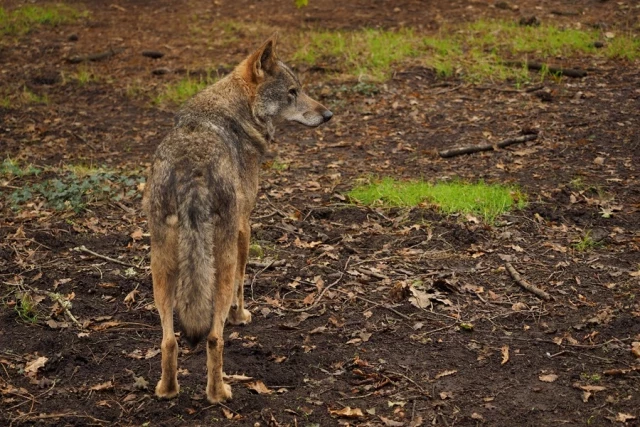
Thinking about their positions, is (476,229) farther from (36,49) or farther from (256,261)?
(36,49)

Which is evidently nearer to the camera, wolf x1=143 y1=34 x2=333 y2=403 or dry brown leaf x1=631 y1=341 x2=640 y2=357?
wolf x1=143 y1=34 x2=333 y2=403

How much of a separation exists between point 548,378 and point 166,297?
103 inches

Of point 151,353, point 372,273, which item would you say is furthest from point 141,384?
point 372,273

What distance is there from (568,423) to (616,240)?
9.82 ft

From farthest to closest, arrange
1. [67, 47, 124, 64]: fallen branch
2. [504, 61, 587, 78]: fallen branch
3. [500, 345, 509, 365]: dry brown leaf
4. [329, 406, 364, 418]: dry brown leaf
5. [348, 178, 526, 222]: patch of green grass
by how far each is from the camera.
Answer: [67, 47, 124, 64]: fallen branch, [504, 61, 587, 78]: fallen branch, [348, 178, 526, 222]: patch of green grass, [500, 345, 509, 365]: dry brown leaf, [329, 406, 364, 418]: dry brown leaf

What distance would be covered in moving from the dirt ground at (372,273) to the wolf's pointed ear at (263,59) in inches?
73.2

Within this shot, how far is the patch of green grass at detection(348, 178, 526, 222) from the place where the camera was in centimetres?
801

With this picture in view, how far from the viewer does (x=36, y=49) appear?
1415cm

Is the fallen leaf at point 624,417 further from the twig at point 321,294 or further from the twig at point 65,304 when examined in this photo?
the twig at point 65,304

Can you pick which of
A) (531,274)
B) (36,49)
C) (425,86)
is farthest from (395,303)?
(36,49)

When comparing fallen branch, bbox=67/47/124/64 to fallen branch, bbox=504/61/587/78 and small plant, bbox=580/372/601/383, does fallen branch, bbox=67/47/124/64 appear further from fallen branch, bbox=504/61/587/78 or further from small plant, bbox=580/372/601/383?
small plant, bbox=580/372/601/383

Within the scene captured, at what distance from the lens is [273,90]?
631 cm

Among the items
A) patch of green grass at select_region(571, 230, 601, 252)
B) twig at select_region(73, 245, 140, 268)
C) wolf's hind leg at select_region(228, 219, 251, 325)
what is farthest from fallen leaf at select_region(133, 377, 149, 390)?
patch of green grass at select_region(571, 230, 601, 252)

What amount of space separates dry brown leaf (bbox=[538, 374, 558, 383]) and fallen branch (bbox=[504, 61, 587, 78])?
24.6 feet
